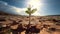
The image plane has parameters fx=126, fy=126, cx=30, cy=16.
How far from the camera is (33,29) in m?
3.37

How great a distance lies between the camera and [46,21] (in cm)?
351

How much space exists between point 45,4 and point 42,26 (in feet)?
2.08

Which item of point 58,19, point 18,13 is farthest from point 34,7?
point 58,19

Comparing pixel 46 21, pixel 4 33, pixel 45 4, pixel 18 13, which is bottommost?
pixel 4 33

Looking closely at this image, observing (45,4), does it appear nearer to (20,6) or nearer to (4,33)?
(20,6)

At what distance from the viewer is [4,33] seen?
3430 millimetres

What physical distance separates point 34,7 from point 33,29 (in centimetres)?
63

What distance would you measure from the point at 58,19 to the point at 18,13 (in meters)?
1.14

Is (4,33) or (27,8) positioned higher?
(27,8)

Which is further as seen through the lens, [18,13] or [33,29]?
[18,13]

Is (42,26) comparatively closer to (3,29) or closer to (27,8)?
(27,8)

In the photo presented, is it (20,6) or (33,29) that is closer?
(33,29)

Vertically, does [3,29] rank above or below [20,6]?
below

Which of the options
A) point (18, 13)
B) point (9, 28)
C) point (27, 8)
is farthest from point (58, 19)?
point (9, 28)
